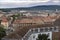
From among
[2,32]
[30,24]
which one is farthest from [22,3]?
[2,32]

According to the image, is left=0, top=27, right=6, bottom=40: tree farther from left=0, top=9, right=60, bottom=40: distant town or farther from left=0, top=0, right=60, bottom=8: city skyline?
left=0, top=0, right=60, bottom=8: city skyline

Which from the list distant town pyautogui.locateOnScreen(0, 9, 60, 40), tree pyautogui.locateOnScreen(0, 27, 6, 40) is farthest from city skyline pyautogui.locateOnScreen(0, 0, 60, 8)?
tree pyautogui.locateOnScreen(0, 27, 6, 40)

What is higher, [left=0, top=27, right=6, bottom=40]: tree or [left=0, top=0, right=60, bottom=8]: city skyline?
[left=0, top=0, right=60, bottom=8]: city skyline

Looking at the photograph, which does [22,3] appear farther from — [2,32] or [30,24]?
[2,32]

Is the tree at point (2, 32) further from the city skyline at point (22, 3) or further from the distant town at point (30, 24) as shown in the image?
the city skyline at point (22, 3)

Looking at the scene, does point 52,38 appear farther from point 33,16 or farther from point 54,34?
point 33,16

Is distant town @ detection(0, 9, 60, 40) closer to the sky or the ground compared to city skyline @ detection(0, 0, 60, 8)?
closer to the ground

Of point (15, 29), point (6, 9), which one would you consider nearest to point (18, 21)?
point (15, 29)

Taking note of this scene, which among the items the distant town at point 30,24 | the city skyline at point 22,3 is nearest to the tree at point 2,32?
the distant town at point 30,24

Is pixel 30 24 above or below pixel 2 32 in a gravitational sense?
above
